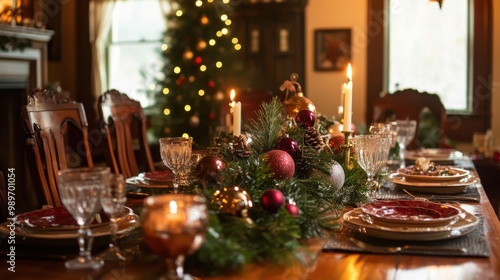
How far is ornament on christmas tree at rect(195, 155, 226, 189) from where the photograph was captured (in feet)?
4.92

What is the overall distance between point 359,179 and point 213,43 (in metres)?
4.07

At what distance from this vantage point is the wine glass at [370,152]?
1883 mm

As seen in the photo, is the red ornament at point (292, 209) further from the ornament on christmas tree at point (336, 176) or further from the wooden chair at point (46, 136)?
the wooden chair at point (46, 136)

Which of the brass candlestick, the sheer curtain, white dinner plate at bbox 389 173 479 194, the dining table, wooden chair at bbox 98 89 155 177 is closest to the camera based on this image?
the dining table

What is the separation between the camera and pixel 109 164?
2.75 m

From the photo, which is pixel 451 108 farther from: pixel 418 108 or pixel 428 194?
pixel 428 194

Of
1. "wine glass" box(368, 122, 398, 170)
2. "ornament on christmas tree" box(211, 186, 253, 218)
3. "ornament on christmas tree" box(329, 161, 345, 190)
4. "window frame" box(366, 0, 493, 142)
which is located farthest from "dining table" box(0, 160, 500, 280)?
"window frame" box(366, 0, 493, 142)

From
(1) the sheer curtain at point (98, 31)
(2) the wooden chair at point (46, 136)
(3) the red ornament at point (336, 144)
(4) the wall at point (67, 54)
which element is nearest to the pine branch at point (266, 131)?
(3) the red ornament at point (336, 144)

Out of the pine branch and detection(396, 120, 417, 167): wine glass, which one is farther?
detection(396, 120, 417, 167): wine glass

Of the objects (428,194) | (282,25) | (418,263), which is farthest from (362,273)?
(282,25)

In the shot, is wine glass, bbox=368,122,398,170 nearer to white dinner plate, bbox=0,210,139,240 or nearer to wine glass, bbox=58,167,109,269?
white dinner plate, bbox=0,210,139,240

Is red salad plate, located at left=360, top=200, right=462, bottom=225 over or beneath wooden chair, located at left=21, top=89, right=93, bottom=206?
beneath

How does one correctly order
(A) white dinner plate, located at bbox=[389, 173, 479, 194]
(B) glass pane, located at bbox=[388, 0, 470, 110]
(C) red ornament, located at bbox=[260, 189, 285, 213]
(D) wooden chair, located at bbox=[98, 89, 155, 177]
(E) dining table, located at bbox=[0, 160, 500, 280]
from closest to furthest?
(E) dining table, located at bbox=[0, 160, 500, 280]
(C) red ornament, located at bbox=[260, 189, 285, 213]
(A) white dinner plate, located at bbox=[389, 173, 479, 194]
(D) wooden chair, located at bbox=[98, 89, 155, 177]
(B) glass pane, located at bbox=[388, 0, 470, 110]

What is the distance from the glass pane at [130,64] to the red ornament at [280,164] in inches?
206
